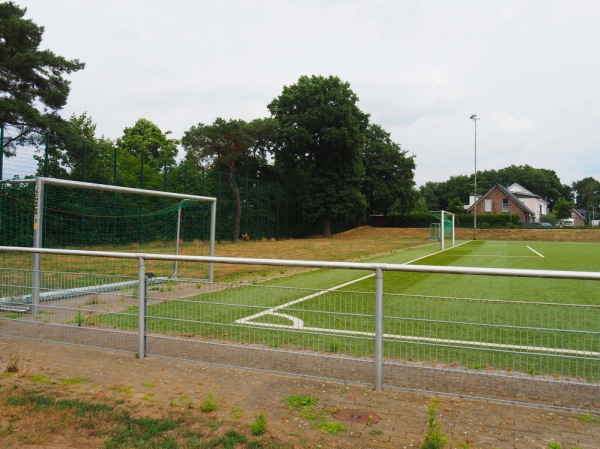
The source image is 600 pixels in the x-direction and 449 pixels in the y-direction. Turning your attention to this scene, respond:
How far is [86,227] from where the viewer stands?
620 inches

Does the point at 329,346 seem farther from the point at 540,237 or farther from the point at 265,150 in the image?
the point at 540,237

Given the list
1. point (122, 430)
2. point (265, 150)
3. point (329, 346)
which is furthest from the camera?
point (265, 150)

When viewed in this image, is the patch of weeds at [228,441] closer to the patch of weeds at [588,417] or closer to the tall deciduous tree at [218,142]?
the patch of weeds at [588,417]

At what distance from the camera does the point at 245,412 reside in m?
3.60

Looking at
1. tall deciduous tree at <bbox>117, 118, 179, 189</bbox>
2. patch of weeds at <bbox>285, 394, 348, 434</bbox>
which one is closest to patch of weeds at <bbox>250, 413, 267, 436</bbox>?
patch of weeds at <bbox>285, 394, 348, 434</bbox>

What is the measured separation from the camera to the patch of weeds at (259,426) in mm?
3219

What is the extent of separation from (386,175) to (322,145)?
13.6m

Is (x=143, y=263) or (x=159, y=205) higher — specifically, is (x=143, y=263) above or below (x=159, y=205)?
below

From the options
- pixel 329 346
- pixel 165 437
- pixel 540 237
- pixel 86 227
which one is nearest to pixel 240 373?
pixel 329 346

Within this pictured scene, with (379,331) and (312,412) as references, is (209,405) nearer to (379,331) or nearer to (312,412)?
(312,412)

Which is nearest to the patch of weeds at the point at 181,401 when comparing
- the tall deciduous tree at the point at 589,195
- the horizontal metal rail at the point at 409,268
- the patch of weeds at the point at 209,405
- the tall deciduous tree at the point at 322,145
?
the patch of weeds at the point at 209,405

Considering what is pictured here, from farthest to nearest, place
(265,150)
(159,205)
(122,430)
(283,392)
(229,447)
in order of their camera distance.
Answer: (265,150)
(159,205)
(283,392)
(122,430)
(229,447)

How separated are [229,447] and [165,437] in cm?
47

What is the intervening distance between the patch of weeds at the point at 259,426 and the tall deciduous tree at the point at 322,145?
129 feet
